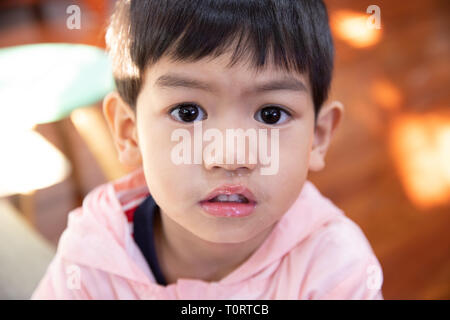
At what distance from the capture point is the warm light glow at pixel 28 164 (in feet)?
4.56

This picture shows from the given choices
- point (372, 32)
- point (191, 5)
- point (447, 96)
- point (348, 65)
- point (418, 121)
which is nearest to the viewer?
point (191, 5)

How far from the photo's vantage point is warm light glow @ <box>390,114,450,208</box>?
1469 mm

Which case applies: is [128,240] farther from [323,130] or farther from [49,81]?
[49,81]

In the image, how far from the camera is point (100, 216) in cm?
69

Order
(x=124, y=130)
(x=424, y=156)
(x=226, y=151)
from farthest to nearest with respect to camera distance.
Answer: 1. (x=424, y=156)
2. (x=124, y=130)
3. (x=226, y=151)

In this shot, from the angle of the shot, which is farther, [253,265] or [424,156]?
[424,156]

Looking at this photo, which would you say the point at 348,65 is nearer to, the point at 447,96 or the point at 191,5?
the point at 447,96

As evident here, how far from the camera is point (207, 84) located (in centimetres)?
47

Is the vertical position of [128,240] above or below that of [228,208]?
below

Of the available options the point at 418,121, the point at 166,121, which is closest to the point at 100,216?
the point at 166,121

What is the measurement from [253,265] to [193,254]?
0.26 ft

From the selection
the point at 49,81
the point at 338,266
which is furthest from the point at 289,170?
the point at 49,81

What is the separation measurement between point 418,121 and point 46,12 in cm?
188

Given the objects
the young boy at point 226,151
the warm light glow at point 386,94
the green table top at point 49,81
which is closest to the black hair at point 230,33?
the young boy at point 226,151
